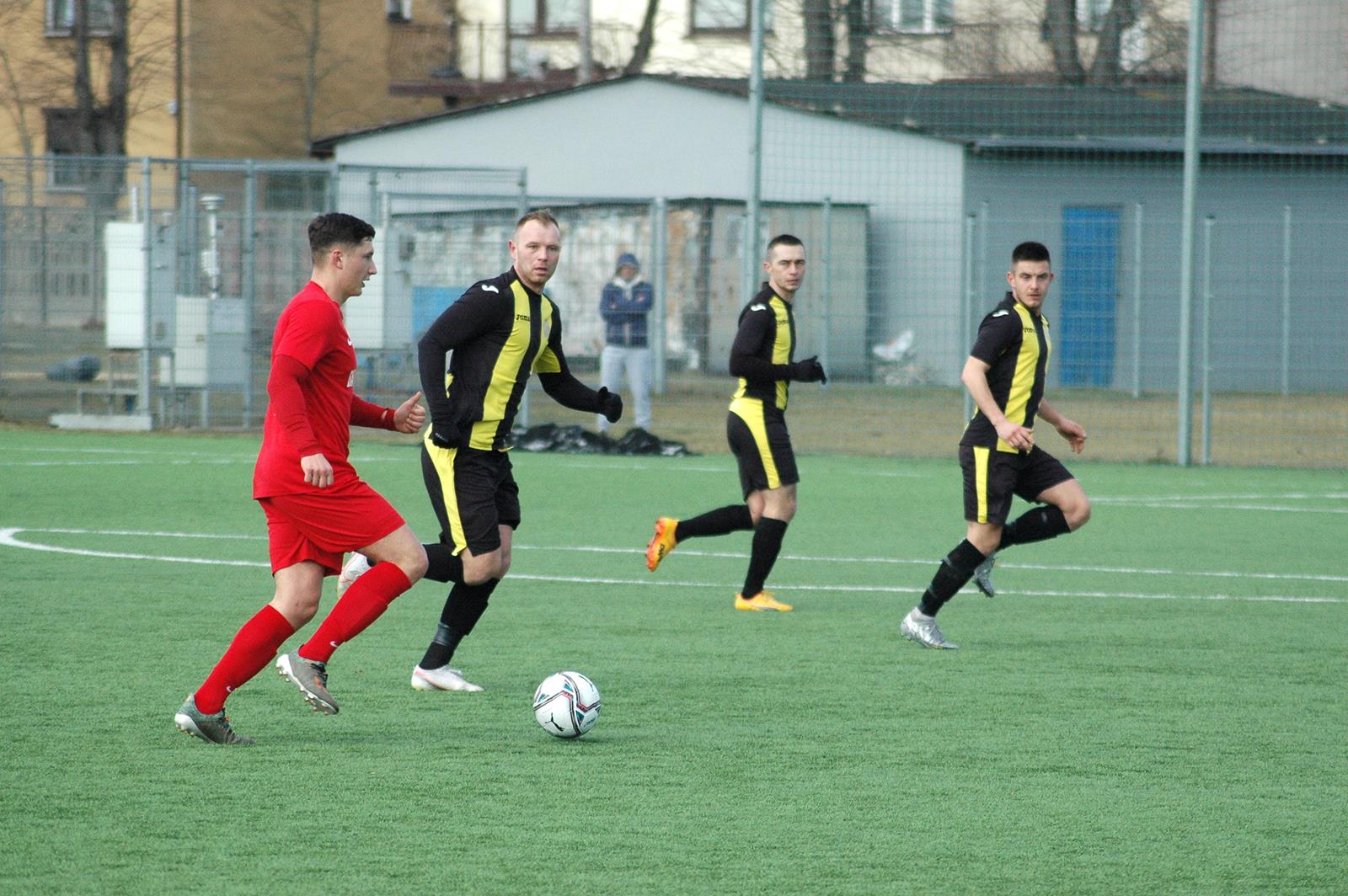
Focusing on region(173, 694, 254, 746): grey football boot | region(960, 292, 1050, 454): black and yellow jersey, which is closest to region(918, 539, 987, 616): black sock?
region(960, 292, 1050, 454): black and yellow jersey

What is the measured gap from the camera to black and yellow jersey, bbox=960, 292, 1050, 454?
777 cm

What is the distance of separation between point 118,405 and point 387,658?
13241 millimetres

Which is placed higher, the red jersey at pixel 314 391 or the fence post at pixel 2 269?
the fence post at pixel 2 269

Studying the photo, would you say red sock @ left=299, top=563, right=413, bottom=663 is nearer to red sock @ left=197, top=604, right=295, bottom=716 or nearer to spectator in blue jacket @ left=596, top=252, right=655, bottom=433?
red sock @ left=197, top=604, right=295, bottom=716

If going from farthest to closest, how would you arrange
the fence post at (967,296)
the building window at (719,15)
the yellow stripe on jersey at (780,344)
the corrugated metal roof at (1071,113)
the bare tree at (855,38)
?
the building window at (719,15)
the corrugated metal roof at (1071,113)
the bare tree at (855,38)
the fence post at (967,296)
the yellow stripe on jersey at (780,344)

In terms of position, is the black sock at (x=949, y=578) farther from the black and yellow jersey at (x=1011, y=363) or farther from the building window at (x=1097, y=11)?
the building window at (x=1097, y=11)

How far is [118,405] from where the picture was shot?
19469 millimetres

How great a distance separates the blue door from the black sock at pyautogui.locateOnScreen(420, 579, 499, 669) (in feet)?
51.7

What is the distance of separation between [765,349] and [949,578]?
5.71 feet

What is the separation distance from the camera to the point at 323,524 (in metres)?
5.56

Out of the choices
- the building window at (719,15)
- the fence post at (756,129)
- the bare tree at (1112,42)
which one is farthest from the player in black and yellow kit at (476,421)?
the building window at (719,15)

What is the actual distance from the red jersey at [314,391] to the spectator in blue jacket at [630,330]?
13088 mm

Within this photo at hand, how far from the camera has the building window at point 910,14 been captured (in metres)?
20.4

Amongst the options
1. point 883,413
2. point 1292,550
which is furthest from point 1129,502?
point 883,413
